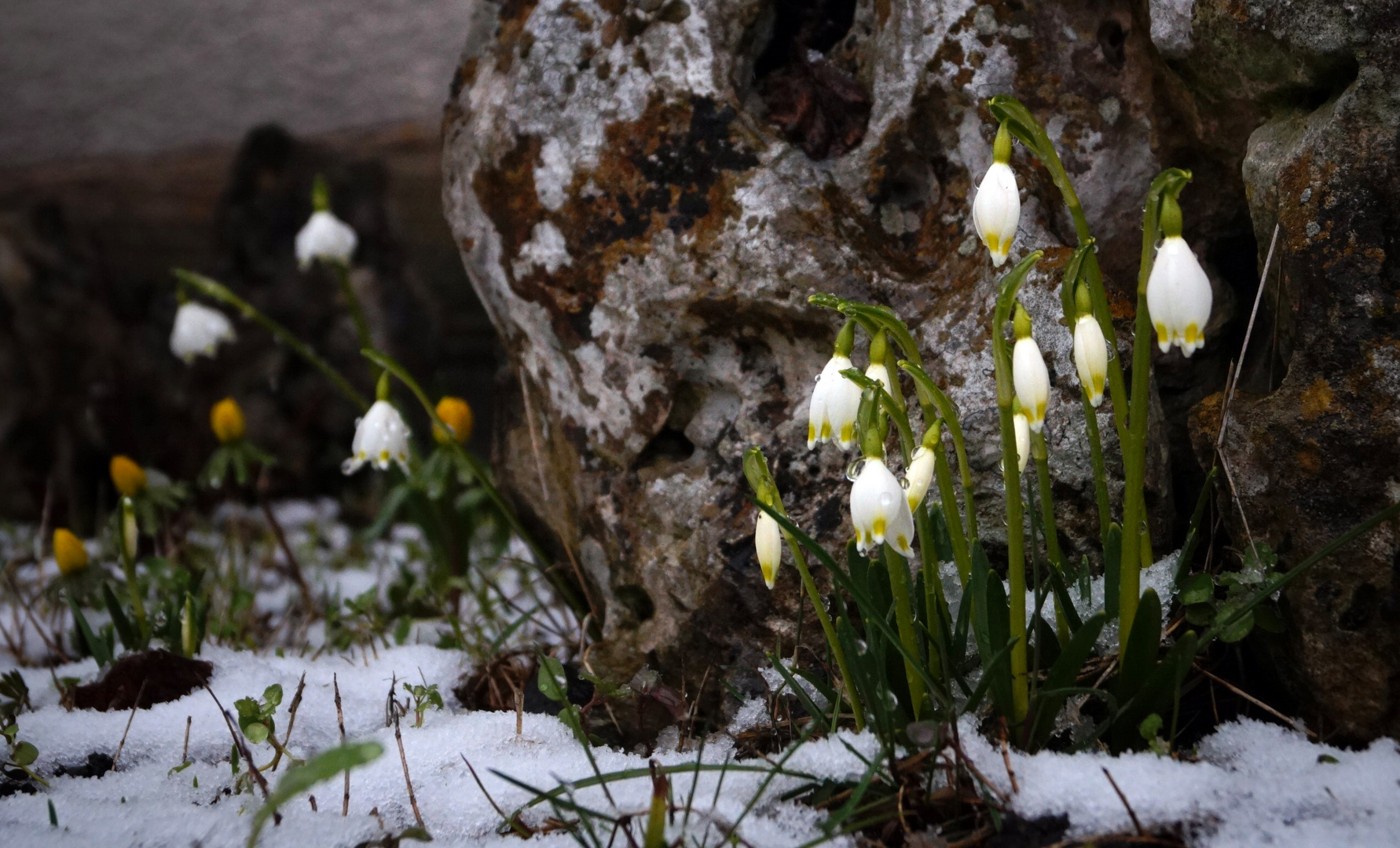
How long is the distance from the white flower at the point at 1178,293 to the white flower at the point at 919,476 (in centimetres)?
28

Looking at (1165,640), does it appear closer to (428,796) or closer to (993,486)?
(993,486)

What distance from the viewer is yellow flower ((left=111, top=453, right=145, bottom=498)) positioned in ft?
7.54

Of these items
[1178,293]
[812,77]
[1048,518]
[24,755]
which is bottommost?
[24,755]

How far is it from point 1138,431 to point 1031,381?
0.16 metres

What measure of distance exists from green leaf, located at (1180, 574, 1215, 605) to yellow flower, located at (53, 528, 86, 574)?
79.9 inches

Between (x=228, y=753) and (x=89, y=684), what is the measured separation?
361 millimetres

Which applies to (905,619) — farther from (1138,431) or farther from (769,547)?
(1138,431)

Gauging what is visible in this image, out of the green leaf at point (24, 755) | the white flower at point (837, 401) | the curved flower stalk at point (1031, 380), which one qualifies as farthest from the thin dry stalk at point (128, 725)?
the curved flower stalk at point (1031, 380)

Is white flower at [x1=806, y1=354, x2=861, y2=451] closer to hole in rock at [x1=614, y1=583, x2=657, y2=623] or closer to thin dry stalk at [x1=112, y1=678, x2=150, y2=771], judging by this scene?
hole in rock at [x1=614, y1=583, x2=657, y2=623]

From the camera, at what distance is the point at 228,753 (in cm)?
161

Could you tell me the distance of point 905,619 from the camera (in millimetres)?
1258

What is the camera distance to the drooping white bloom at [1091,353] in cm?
112

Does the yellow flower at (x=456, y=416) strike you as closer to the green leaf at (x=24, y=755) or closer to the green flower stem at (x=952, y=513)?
the green leaf at (x=24, y=755)

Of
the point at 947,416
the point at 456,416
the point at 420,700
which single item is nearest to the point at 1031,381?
the point at 947,416
